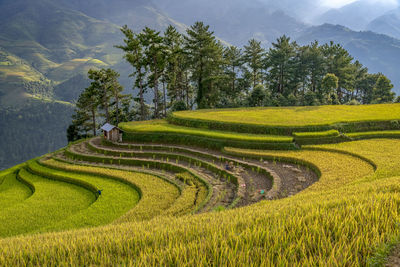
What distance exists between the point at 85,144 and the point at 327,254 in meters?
28.0

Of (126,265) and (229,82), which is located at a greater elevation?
(229,82)

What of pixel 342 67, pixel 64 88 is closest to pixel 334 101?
pixel 342 67

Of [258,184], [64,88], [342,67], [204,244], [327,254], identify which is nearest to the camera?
[327,254]

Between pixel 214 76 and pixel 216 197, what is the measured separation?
28.1 m

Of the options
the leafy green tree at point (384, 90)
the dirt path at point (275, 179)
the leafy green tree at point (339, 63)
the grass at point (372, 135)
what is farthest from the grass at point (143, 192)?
the leafy green tree at point (384, 90)

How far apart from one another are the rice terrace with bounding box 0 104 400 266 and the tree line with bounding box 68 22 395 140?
13.0 meters

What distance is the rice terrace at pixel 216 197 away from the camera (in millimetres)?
2586

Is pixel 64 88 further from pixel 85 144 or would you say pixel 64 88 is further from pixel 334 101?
pixel 334 101

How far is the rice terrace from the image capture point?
→ 259 centimetres

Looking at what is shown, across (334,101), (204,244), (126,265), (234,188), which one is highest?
(334,101)

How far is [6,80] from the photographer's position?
510ft

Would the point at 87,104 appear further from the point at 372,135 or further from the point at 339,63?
the point at 339,63

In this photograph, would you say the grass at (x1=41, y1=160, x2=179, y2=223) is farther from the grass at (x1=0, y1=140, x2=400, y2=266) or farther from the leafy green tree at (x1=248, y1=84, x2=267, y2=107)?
the leafy green tree at (x1=248, y1=84, x2=267, y2=107)

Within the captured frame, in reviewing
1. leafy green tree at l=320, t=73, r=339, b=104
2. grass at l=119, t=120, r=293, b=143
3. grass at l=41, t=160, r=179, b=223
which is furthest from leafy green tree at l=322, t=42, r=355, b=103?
grass at l=41, t=160, r=179, b=223
